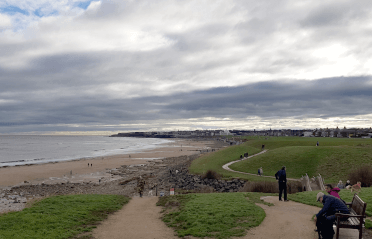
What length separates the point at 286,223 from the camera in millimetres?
10797

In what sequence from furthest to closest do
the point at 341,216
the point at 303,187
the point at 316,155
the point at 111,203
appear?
the point at 316,155 → the point at 303,187 → the point at 111,203 → the point at 341,216

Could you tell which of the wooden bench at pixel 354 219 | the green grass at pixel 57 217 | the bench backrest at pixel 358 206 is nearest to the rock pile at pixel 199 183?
the green grass at pixel 57 217

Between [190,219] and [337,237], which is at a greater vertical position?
[337,237]

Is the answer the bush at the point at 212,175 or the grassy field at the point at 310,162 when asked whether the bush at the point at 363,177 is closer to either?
the grassy field at the point at 310,162

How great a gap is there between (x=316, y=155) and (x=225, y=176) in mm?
13332

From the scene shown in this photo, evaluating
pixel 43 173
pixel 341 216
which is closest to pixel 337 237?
pixel 341 216

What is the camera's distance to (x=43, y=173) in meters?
45.1

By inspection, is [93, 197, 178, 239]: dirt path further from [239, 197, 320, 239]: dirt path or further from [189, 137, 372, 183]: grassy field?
[189, 137, 372, 183]: grassy field

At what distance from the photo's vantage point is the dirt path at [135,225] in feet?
34.1

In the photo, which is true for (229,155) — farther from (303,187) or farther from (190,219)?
(190,219)

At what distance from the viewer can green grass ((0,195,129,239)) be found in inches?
396

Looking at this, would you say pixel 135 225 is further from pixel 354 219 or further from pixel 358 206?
pixel 358 206

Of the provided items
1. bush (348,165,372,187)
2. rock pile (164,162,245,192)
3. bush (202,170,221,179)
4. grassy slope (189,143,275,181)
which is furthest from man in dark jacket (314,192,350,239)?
bush (202,170,221,179)

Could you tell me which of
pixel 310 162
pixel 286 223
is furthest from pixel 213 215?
pixel 310 162
